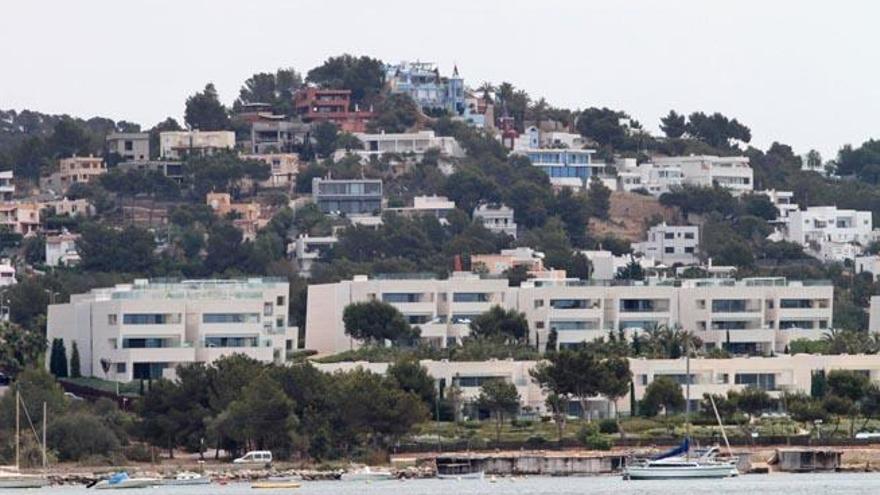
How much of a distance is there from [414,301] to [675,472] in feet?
137

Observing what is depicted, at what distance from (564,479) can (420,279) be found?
39.5m

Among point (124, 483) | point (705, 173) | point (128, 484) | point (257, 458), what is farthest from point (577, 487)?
point (705, 173)

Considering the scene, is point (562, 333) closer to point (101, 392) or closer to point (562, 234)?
point (101, 392)

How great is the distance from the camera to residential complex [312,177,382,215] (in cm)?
18488

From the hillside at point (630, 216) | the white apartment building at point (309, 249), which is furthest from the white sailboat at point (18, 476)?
the hillside at point (630, 216)

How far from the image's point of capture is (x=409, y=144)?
196 metres

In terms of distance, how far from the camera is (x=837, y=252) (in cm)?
18188

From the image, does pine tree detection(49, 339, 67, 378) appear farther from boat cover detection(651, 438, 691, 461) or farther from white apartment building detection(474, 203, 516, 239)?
white apartment building detection(474, 203, 516, 239)

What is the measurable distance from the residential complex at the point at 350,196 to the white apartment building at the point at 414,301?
48.8m

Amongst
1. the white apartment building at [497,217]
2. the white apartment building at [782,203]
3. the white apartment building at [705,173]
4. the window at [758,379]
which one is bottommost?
the window at [758,379]

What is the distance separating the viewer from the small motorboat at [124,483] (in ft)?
302

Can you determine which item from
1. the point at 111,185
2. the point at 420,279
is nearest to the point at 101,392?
the point at 420,279

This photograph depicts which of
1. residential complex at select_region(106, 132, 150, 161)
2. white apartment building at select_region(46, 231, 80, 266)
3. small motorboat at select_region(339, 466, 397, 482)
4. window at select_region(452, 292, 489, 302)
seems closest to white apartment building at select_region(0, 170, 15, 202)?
residential complex at select_region(106, 132, 150, 161)

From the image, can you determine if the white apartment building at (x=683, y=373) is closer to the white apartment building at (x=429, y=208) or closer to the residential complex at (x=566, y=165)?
the white apartment building at (x=429, y=208)
